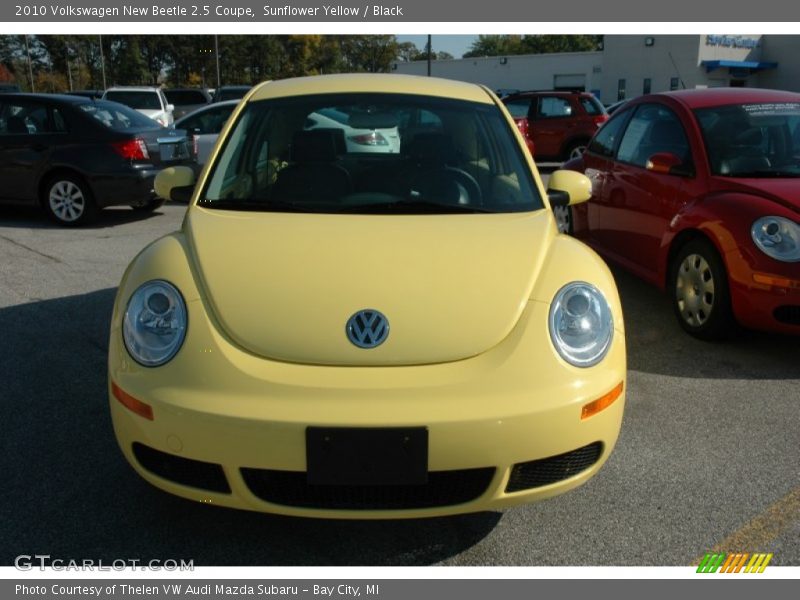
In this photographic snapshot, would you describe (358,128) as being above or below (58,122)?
above

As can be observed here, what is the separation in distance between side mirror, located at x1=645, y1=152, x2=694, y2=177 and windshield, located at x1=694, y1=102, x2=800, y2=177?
0.17 metres

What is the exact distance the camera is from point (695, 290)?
491cm

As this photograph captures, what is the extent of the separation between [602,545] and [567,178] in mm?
1847

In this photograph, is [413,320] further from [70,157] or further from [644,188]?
[70,157]

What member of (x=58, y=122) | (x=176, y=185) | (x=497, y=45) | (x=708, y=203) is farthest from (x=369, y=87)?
(x=497, y=45)

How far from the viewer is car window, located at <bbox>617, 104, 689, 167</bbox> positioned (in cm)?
541

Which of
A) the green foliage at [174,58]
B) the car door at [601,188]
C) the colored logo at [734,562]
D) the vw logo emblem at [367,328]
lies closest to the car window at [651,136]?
the car door at [601,188]

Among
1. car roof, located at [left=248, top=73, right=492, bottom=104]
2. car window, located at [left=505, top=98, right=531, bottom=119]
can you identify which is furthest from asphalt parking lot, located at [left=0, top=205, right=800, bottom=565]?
car window, located at [left=505, top=98, right=531, bottom=119]

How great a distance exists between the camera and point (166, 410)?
235 centimetres

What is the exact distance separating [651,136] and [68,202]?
21.3 ft

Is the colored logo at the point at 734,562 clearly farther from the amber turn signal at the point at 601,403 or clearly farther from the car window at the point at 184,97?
the car window at the point at 184,97

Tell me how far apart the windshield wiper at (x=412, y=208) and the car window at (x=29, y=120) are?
7.08 metres

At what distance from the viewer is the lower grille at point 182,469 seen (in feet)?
7.85
